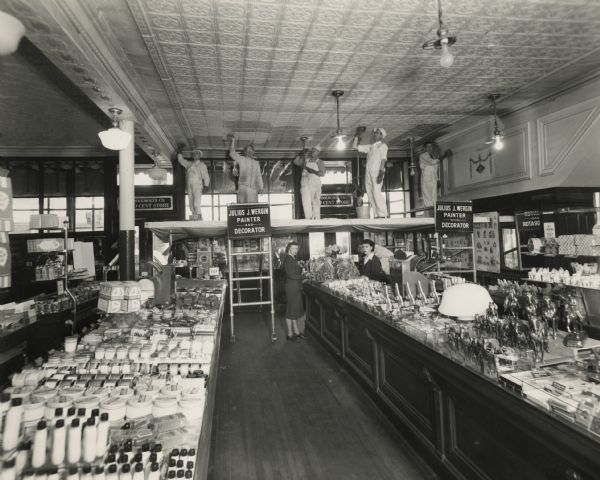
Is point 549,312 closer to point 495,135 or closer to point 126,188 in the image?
point 495,135

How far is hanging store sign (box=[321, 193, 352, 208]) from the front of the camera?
1150 cm

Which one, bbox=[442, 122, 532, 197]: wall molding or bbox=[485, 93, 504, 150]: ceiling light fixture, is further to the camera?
bbox=[442, 122, 532, 197]: wall molding

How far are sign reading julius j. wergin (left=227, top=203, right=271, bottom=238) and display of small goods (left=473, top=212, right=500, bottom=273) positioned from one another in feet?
16.8

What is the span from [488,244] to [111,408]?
8.61 meters

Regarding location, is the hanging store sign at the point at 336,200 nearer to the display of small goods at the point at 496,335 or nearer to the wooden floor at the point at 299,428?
the wooden floor at the point at 299,428

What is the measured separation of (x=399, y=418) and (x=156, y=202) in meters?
8.80

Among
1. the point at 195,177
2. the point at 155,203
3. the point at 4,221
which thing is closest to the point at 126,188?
the point at 4,221

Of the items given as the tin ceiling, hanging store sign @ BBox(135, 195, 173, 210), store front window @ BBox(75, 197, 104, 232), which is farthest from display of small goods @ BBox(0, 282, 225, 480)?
store front window @ BBox(75, 197, 104, 232)

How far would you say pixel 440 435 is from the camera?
118 inches

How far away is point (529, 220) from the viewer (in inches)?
301

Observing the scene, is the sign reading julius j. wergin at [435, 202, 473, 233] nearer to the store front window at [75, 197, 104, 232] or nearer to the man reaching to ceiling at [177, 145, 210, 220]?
the man reaching to ceiling at [177, 145, 210, 220]

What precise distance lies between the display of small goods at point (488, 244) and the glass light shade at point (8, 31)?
28.4 ft

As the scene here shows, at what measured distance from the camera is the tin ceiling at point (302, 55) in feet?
14.0

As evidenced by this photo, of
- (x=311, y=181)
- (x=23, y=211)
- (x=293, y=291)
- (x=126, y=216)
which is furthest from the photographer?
(x=23, y=211)
